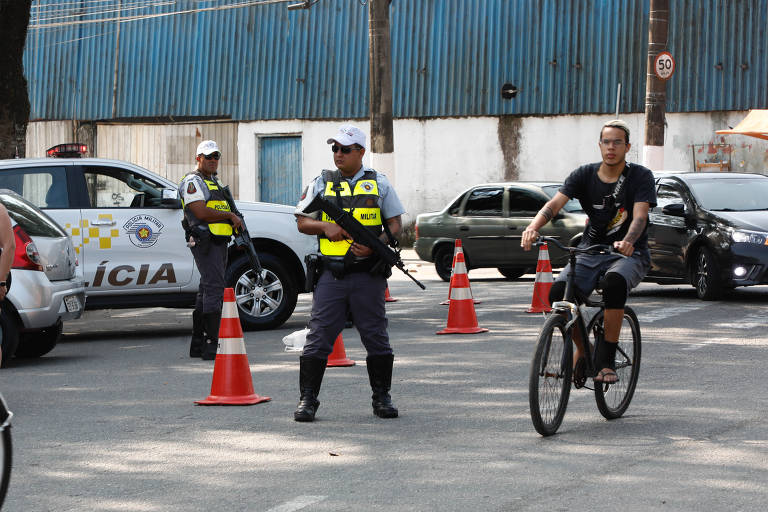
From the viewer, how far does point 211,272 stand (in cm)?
1068

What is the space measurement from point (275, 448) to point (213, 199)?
4.38 m

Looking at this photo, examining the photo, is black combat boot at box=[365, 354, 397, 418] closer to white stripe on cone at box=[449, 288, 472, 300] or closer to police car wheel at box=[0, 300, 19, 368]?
police car wheel at box=[0, 300, 19, 368]

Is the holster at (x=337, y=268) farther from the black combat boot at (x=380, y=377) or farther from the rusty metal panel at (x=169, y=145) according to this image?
the rusty metal panel at (x=169, y=145)

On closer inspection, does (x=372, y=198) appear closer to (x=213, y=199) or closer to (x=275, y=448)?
(x=275, y=448)

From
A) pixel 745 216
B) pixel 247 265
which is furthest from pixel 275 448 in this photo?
pixel 745 216

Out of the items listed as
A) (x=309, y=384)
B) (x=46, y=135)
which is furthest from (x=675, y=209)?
(x=46, y=135)

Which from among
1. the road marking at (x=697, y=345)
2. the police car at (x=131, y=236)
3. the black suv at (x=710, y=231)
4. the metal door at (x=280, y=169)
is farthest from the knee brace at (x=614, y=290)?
the metal door at (x=280, y=169)

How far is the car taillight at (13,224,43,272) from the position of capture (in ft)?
33.8

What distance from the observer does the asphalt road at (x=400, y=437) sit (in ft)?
18.5

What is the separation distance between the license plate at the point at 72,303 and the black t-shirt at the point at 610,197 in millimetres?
5090

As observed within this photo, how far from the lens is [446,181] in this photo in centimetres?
2972

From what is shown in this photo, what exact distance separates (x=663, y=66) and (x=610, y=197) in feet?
49.4

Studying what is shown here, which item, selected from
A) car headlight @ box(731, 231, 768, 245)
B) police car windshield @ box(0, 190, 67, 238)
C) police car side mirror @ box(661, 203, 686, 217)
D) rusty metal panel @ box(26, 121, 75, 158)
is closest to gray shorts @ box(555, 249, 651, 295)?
police car windshield @ box(0, 190, 67, 238)

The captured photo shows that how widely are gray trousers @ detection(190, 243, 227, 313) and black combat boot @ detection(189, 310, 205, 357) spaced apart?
22cm
